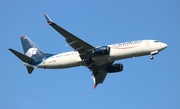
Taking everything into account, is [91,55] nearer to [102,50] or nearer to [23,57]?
[102,50]

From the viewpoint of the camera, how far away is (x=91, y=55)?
61.8m

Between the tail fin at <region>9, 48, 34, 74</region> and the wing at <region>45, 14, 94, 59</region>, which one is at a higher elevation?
the wing at <region>45, 14, 94, 59</region>

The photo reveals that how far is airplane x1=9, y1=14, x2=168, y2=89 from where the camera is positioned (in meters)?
59.9

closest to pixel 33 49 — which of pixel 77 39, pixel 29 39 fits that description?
pixel 29 39

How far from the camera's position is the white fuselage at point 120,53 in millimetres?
59969

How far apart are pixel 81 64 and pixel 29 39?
14807 millimetres

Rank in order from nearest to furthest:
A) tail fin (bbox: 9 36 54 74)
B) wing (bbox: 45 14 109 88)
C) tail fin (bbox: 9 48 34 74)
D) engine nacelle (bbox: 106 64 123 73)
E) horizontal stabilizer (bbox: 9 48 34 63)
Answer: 1. wing (bbox: 45 14 109 88)
2. horizontal stabilizer (bbox: 9 48 34 63)
3. tail fin (bbox: 9 48 34 74)
4. tail fin (bbox: 9 36 54 74)
5. engine nacelle (bbox: 106 64 123 73)

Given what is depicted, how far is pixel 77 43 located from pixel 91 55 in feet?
11.5

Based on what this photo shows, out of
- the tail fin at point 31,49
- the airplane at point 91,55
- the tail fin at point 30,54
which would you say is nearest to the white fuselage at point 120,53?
the airplane at point 91,55

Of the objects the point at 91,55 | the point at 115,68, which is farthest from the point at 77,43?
the point at 115,68

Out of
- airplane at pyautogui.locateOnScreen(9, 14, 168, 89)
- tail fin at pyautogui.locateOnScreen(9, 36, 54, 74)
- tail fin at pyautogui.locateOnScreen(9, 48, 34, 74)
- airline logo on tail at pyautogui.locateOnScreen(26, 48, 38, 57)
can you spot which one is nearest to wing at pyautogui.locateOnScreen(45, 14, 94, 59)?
airplane at pyautogui.locateOnScreen(9, 14, 168, 89)

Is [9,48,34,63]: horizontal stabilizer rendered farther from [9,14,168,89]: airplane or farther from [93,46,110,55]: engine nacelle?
[93,46,110,55]: engine nacelle

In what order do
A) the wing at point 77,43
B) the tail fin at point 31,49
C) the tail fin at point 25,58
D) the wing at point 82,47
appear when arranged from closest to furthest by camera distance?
the wing at point 82,47, the wing at point 77,43, the tail fin at point 25,58, the tail fin at point 31,49

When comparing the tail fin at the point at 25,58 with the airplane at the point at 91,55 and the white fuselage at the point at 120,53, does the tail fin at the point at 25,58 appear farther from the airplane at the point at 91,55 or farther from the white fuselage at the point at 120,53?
the white fuselage at the point at 120,53
